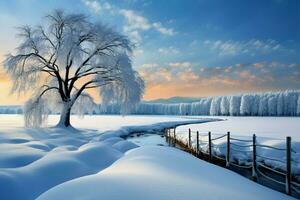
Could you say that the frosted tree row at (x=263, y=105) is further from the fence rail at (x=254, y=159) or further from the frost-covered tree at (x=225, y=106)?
the fence rail at (x=254, y=159)

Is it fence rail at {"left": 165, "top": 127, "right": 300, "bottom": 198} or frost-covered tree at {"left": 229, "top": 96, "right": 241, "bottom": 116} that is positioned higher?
frost-covered tree at {"left": 229, "top": 96, "right": 241, "bottom": 116}

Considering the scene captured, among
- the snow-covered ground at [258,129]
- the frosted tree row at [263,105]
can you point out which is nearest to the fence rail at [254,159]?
the snow-covered ground at [258,129]

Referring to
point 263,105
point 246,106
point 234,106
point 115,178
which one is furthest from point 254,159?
point 234,106

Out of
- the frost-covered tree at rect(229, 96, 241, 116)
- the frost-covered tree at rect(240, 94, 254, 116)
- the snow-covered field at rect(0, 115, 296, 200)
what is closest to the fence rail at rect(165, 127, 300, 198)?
the snow-covered field at rect(0, 115, 296, 200)

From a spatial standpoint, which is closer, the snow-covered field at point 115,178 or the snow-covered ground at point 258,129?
the snow-covered field at point 115,178

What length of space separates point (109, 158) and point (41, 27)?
60.7 feet

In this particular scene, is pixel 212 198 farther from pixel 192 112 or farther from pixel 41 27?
pixel 192 112

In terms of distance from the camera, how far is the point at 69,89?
23.1 m

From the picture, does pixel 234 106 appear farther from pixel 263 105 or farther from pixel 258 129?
pixel 258 129

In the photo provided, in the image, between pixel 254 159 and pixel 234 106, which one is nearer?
pixel 254 159

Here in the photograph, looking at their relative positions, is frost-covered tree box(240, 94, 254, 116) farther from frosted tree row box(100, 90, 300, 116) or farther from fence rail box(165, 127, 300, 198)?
fence rail box(165, 127, 300, 198)

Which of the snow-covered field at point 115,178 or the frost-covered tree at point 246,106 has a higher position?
the frost-covered tree at point 246,106

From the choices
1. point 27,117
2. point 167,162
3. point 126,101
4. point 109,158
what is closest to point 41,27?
point 27,117

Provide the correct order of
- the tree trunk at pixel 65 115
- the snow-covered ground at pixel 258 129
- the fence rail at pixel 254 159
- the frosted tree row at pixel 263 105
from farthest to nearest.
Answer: the frosted tree row at pixel 263 105 < the tree trunk at pixel 65 115 < the snow-covered ground at pixel 258 129 < the fence rail at pixel 254 159
